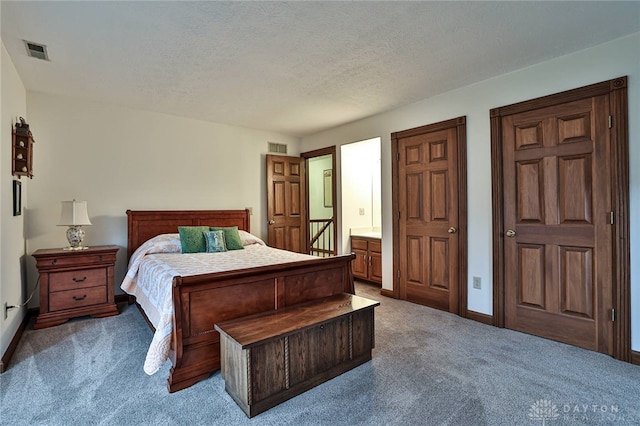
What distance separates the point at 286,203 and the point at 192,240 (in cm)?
188

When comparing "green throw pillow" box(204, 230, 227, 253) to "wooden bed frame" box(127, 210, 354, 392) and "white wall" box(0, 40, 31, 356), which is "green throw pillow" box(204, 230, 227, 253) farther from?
"white wall" box(0, 40, 31, 356)

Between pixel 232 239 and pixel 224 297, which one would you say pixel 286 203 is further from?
pixel 224 297

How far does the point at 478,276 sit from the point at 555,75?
1991 millimetres

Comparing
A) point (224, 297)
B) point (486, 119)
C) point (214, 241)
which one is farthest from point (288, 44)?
point (214, 241)

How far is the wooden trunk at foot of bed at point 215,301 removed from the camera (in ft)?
6.80

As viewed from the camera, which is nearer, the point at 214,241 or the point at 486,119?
the point at 486,119

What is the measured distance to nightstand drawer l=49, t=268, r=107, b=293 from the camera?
322 centimetres

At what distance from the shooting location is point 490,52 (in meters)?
2.63

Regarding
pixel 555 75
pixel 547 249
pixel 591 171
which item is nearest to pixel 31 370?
pixel 547 249

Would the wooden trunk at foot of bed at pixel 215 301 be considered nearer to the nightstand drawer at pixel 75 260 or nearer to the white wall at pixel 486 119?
the white wall at pixel 486 119

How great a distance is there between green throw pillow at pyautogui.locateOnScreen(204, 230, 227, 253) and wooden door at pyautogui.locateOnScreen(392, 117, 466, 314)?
7.21 ft

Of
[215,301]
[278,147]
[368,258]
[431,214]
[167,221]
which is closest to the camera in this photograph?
[215,301]

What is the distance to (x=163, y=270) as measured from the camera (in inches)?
103

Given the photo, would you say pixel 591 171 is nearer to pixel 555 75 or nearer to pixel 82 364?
pixel 555 75
